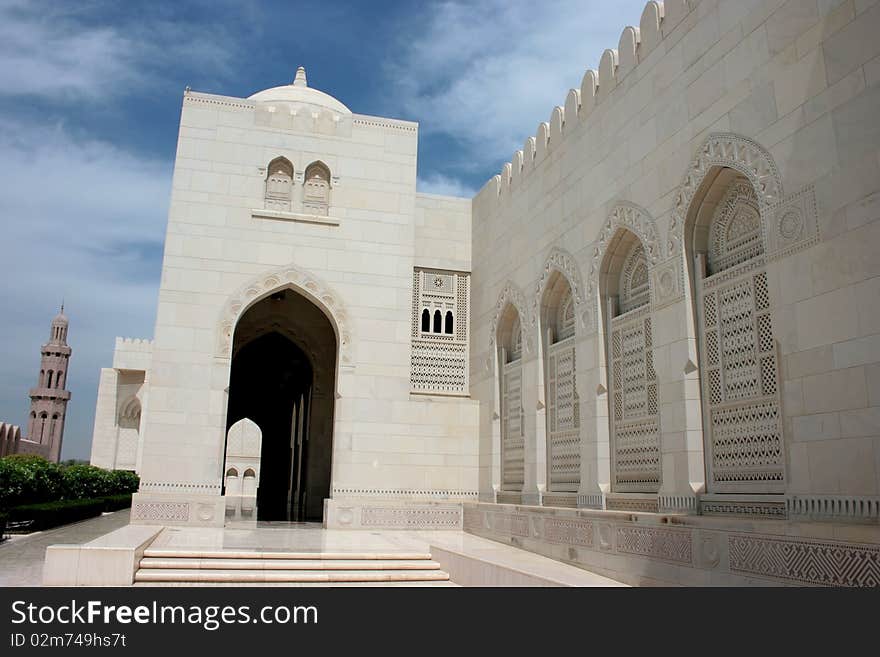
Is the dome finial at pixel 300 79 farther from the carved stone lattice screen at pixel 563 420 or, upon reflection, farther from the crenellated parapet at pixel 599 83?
the carved stone lattice screen at pixel 563 420

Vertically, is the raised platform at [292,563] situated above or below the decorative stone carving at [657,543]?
below

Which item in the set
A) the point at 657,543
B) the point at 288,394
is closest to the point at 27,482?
the point at 288,394

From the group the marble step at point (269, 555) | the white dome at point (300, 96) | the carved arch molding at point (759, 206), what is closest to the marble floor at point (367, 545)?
the marble step at point (269, 555)

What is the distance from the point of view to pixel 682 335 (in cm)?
625

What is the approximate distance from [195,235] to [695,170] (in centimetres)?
676

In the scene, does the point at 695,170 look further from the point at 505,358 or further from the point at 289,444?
the point at 289,444

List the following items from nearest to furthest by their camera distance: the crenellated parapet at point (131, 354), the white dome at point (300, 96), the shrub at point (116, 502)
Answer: the white dome at point (300, 96) < the shrub at point (116, 502) < the crenellated parapet at point (131, 354)

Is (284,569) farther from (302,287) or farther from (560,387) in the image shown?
(302,287)

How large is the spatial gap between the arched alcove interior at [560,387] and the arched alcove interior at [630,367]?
2.56 ft

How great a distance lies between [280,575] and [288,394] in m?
12.3

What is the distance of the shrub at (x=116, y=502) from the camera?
14.6 m

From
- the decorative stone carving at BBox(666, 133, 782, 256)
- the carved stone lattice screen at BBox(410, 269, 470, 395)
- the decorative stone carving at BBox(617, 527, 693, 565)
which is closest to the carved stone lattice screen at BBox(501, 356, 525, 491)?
the carved stone lattice screen at BBox(410, 269, 470, 395)

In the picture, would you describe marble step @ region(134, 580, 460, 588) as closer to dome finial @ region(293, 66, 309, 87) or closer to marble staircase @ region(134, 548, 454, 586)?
marble staircase @ region(134, 548, 454, 586)

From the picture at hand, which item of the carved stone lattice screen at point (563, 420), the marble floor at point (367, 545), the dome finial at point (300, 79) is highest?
the dome finial at point (300, 79)
